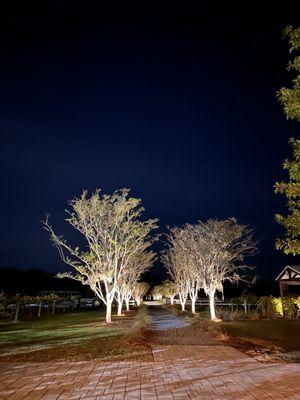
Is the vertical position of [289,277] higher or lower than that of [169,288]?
lower

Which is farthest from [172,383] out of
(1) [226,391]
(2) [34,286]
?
(2) [34,286]

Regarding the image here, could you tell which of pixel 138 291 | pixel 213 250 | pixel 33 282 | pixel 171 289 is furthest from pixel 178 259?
pixel 33 282

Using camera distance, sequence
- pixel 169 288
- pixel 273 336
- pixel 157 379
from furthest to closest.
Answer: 1. pixel 169 288
2. pixel 273 336
3. pixel 157 379

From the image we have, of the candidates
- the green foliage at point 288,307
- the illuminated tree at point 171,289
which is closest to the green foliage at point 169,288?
the illuminated tree at point 171,289

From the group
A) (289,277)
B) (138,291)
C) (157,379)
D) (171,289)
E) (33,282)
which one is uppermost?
(33,282)

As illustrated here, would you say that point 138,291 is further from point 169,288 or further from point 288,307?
point 288,307

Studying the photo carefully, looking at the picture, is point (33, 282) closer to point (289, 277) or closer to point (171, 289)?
point (171, 289)

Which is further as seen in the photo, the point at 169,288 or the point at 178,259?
the point at 169,288

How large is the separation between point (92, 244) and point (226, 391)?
52.3ft

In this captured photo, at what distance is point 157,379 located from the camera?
738 cm

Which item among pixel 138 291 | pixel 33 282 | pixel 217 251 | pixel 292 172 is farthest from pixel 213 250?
pixel 33 282

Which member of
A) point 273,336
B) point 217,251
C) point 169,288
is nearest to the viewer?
point 273,336

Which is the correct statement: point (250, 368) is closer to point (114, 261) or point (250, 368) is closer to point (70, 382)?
point (70, 382)

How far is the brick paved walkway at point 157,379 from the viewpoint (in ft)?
20.7
